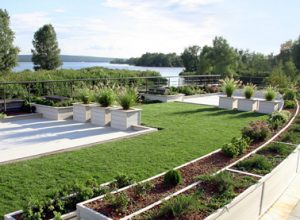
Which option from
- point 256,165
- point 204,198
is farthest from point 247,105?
point 204,198

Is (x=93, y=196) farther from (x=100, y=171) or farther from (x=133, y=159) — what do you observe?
(x=133, y=159)

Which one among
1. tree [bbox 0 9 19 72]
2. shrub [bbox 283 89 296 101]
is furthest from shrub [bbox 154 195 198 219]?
tree [bbox 0 9 19 72]

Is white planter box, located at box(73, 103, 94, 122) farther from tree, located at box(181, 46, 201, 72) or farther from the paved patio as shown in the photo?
tree, located at box(181, 46, 201, 72)

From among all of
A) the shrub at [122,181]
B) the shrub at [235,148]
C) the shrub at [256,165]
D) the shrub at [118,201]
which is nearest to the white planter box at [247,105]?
the shrub at [235,148]

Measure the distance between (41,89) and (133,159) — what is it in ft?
22.4

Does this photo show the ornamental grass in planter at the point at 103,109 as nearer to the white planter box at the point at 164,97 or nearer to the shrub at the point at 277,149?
the shrub at the point at 277,149

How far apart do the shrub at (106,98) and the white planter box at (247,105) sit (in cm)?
501

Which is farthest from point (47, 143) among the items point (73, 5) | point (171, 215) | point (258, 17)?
point (258, 17)

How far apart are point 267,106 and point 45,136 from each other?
713 cm

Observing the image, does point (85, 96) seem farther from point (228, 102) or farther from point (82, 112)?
point (228, 102)

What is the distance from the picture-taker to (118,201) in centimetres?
286

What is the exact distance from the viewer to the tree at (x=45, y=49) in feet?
102

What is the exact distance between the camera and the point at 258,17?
11039 mm

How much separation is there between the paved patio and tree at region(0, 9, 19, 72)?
14705 millimetres
